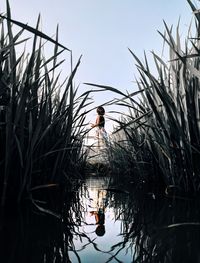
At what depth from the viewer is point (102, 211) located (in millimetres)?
1218

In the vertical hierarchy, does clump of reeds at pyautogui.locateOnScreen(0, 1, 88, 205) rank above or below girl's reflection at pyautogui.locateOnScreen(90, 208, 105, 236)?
above

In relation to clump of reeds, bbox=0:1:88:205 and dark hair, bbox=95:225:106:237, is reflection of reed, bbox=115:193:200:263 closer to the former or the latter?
dark hair, bbox=95:225:106:237

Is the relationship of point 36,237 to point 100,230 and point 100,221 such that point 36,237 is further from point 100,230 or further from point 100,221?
point 100,221

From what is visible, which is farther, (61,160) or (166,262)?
(61,160)

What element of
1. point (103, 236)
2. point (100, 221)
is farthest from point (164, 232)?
point (100, 221)

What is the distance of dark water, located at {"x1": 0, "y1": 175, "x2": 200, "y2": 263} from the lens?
0.61m

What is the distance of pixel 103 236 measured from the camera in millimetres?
800

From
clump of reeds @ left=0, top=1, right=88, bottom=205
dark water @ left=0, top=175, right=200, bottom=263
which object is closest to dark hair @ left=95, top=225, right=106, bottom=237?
dark water @ left=0, top=175, right=200, bottom=263

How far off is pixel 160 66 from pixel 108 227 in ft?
3.18

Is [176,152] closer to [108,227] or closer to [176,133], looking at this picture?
[176,133]

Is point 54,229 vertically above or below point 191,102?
below

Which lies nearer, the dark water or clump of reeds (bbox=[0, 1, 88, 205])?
the dark water

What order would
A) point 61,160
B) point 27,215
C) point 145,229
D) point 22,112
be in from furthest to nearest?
point 61,160
point 22,112
point 27,215
point 145,229

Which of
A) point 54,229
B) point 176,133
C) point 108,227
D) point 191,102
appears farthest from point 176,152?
point 54,229
